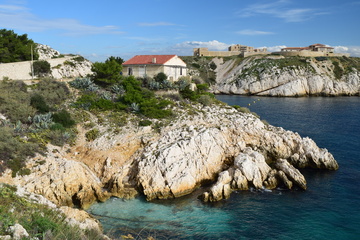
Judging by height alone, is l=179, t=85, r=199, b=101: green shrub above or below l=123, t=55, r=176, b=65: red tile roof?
below

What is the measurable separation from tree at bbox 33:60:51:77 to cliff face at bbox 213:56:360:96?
6779cm

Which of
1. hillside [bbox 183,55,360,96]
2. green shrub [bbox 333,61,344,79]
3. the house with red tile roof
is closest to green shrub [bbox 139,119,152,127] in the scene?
the house with red tile roof

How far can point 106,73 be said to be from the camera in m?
39.5

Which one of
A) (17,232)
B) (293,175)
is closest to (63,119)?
(17,232)

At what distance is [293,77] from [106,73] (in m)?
73.0

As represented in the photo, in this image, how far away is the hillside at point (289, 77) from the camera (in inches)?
3565

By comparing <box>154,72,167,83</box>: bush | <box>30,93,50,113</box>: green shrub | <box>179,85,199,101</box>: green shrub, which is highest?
<box>154,72,167,83</box>: bush

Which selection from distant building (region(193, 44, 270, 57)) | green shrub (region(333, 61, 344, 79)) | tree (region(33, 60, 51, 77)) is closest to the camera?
tree (region(33, 60, 51, 77))

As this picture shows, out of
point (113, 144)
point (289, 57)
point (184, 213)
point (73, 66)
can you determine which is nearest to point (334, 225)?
point (184, 213)

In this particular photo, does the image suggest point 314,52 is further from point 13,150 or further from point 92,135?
point 13,150

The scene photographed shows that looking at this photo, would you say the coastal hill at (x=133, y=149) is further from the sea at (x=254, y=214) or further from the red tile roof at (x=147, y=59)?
the red tile roof at (x=147, y=59)

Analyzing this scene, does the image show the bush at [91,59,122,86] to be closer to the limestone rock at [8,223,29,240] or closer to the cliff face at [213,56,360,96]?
the limestone rock at [8,223,29,240]

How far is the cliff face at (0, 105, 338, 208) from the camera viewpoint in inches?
832

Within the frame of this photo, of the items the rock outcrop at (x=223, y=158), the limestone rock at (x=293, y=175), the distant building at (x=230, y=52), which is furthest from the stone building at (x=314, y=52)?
the limestone rock at (x=293, y=175)
